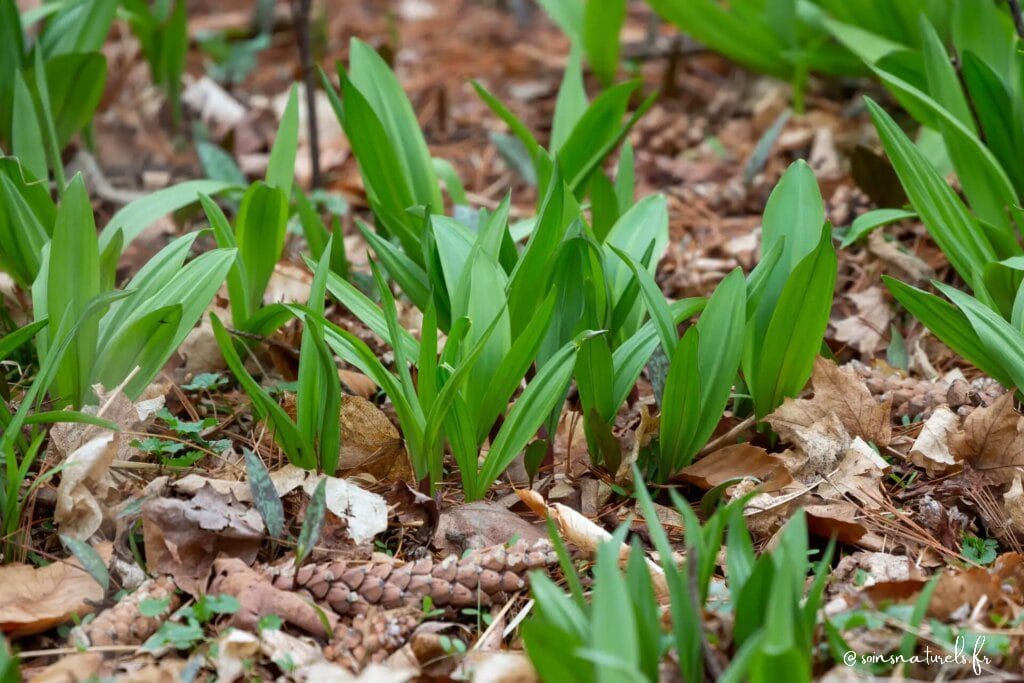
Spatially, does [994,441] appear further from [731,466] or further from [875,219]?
[875,219]

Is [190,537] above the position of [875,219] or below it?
below

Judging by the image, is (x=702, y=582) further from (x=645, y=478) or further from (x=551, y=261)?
(x=551, y=261)

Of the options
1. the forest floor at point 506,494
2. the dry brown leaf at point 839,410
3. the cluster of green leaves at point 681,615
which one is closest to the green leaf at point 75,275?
the forest floor at point 506,494

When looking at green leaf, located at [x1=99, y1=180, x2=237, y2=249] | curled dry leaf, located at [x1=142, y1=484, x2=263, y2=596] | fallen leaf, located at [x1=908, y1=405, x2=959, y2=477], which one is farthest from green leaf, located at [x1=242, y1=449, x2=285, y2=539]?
fallen leaf, located at [x1=908, y1=405, x2=959, y2=477]

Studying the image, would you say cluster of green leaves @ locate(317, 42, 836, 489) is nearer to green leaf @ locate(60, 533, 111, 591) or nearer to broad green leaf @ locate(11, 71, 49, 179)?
green leaf @ locate(60, 533, 111, 591)

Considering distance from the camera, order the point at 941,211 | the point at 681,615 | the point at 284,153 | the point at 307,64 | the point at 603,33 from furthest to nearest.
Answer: the point at 603,33 → the point at 307,64 → the point at 284,153 → the point at 941,211 → the point at 681,615

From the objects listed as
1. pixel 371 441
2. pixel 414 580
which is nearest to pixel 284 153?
pixel 371 441
